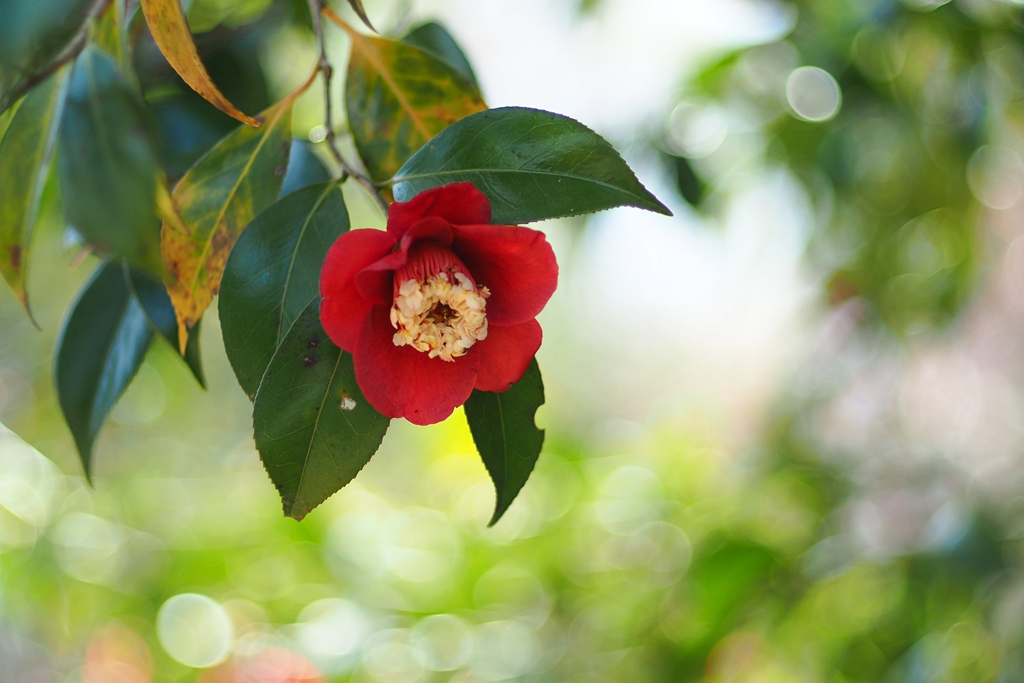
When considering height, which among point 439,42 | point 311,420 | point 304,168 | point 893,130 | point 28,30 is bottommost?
point 311,420

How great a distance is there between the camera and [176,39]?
0.31 meters

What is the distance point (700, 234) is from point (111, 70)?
936mm

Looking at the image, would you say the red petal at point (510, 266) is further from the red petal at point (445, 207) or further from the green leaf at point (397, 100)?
the green leaf at point (397, 100)

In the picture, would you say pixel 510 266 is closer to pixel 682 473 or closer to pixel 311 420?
pixel 311 420

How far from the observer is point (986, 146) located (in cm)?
119

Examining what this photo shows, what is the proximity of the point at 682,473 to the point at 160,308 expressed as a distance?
1.78m

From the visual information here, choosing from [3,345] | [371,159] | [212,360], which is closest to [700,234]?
[371,159]

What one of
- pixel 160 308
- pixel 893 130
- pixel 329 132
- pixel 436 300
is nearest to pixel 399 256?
pixel 436 300

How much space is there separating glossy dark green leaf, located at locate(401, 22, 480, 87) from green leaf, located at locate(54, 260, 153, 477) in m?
0.28

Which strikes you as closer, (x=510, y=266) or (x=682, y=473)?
(x=510, y=266)

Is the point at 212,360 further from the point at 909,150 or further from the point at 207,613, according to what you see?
the point at 909,150

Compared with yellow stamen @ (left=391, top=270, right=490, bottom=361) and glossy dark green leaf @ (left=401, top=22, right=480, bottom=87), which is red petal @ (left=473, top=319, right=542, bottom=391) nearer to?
yellow stamen @ (left=391, top=270, right=490, bottom=361)

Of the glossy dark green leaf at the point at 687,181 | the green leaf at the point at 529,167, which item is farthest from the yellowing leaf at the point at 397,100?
the glossy dark green leaf at the point at 687,181

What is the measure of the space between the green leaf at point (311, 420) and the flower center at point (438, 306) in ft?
0.11
